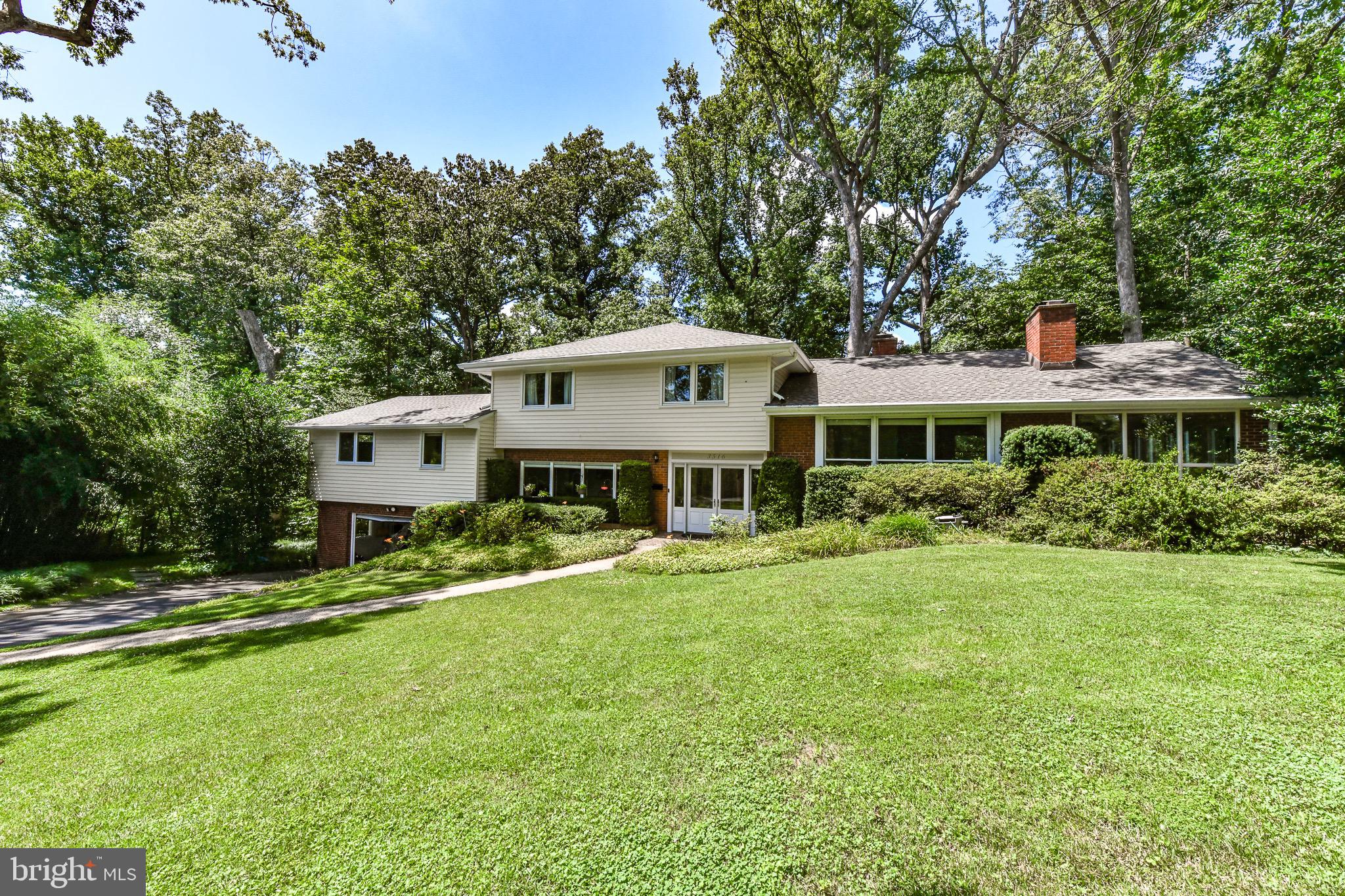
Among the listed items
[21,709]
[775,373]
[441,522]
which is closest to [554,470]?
[441,522]

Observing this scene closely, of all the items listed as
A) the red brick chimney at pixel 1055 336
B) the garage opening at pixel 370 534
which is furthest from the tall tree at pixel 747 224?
the garage opening at pixel 370 534

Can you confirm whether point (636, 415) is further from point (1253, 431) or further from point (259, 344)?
point (259, 344)

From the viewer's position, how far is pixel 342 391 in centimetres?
2358

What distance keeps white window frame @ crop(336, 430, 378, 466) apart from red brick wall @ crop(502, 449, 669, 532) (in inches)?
212

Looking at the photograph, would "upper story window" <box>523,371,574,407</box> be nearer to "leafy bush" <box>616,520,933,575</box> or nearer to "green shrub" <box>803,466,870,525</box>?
"leafy bush" <box>616,520,933,575</box>

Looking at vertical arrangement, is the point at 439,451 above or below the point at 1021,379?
below

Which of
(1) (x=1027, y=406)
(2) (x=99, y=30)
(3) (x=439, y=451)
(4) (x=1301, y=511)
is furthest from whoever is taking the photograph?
(3) (x=439, y=451)

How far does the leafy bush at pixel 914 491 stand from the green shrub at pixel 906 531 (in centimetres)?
86

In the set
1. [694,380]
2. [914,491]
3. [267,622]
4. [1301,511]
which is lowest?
[267,622]

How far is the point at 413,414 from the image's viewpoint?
1762cm

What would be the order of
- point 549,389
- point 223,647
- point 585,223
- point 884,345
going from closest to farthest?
1. point 223,647
2. point 549,389
3. point 884,345
4. point 585,223

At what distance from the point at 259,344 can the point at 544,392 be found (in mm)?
20741

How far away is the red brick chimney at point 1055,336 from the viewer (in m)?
13.3

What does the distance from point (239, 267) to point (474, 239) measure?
1145 centimetres
